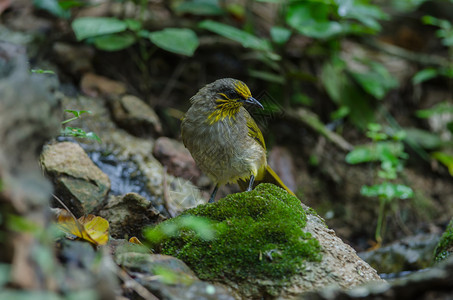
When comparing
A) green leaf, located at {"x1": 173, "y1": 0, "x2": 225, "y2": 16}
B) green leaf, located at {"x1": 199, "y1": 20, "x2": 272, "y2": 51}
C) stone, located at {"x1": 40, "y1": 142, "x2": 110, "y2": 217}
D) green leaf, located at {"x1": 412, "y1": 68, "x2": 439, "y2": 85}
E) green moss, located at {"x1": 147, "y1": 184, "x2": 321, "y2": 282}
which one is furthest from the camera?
green leaf, located at {"x1": 412, "y1": 68, "x2": 439, "y2": 85}

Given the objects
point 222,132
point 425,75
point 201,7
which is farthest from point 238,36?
point 425,75

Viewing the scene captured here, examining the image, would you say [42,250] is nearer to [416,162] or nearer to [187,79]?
[187,79]

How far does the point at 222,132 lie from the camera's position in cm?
415

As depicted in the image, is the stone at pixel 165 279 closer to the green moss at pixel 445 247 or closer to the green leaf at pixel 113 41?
the green moss at pixel 445 247

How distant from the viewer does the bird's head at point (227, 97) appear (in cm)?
414

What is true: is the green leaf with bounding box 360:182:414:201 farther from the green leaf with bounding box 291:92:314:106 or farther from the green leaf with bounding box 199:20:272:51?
the green leaf with bounding box 291:92:314:106

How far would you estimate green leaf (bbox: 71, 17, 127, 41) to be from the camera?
16.7 ft

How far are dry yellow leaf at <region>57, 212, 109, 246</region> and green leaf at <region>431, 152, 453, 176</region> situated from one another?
5593mm

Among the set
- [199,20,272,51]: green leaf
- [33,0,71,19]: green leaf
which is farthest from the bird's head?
[33,0,71,19]: green leaf

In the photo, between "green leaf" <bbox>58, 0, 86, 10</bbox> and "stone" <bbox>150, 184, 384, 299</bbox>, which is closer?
"stone" <bbox>150, 184, 384, 299</bbox>

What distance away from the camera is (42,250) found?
1662 millimetres

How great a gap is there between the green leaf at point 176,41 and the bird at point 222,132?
1113mm

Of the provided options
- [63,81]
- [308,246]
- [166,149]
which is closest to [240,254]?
[308,246]

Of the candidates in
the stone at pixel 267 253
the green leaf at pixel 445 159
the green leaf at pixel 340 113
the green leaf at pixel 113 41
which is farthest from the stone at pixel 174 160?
the green leaf at pixel 445 159
